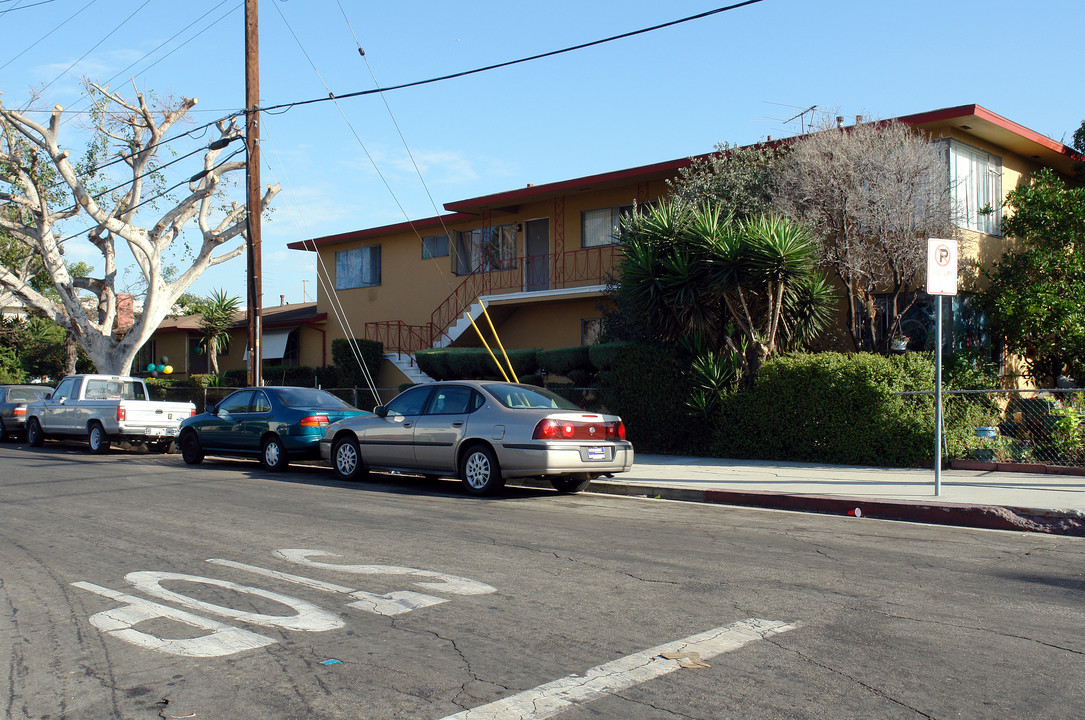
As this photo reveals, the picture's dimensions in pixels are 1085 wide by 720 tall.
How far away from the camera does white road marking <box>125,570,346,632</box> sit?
216 inches

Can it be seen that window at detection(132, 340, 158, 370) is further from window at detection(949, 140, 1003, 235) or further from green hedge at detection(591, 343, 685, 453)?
window at detection(949, 140, 1003, 235)

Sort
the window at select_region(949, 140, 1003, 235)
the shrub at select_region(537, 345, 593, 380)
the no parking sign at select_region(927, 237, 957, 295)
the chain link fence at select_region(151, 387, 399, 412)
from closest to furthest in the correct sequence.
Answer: the no parking sign at select_region(927, 237, 957, 295) → the window at select_region(949, 140, 1003, 235) → the shrub at select_region(537, 345, 593, 380) → the chain link fence at select_region(151, 387, 399, 412)

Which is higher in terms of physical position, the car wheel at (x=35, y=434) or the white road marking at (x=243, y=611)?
the car wheel at (x=35, y=434)

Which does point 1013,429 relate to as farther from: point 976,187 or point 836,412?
point 976,187

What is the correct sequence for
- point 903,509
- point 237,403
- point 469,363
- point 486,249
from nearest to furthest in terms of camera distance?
point 903,509
point 237,403
point 469,363
point 486,249

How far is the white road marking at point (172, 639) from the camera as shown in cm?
504

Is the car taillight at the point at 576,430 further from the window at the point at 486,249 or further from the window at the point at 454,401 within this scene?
the window at the point at 486,249

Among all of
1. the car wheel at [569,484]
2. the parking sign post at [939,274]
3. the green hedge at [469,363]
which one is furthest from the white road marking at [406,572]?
the green hedge at [469,363]

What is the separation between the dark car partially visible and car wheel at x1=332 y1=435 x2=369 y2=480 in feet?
44.4

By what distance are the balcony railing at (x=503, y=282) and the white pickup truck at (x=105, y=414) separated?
8010 mm

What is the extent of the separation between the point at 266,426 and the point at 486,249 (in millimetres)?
11911

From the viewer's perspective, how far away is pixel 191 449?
54.9ft

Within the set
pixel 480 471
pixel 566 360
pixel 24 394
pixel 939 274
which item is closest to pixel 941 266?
pixel 939 274

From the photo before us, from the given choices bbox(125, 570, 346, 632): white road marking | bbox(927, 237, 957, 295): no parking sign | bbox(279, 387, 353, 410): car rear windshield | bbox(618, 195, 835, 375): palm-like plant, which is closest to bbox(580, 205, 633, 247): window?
bbox(618, 195, 835, 375): palm-like plant
